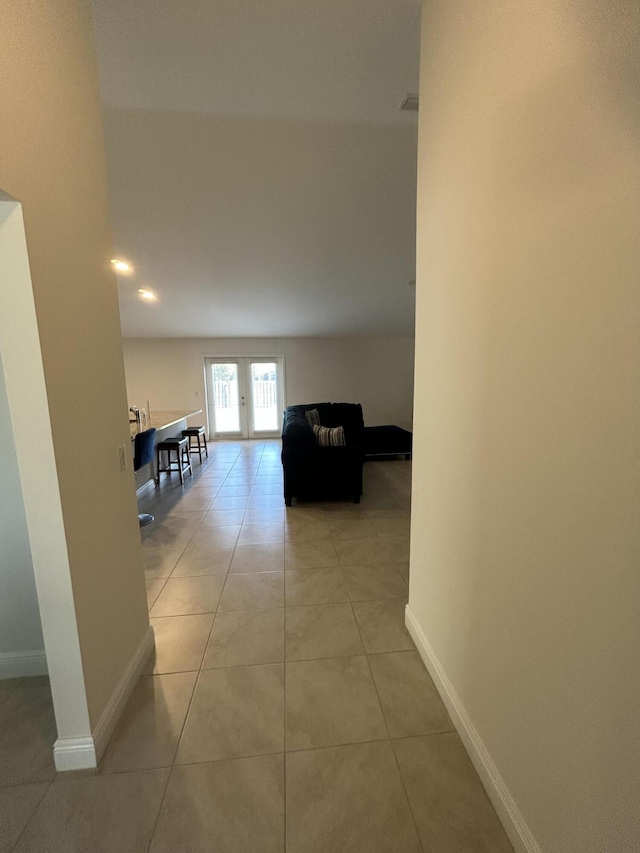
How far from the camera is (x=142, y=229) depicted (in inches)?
145

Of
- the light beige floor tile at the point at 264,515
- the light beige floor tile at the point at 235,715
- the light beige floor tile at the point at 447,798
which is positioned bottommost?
the light beige floor tile at the point at 447,798

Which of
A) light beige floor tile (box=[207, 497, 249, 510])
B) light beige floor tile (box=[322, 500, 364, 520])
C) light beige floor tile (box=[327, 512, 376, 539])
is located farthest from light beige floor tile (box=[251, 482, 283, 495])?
light beige floor tile (box=[327, 512, 376, 539])

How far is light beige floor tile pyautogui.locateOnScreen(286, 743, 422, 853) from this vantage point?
1.06 metres

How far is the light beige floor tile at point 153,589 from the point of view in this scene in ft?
7.32

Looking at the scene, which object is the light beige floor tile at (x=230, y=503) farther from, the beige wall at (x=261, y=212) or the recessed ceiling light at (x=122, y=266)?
the recessed ceiling light at (x=122, y=266)

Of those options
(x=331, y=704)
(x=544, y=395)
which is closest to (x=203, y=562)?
(x=331, y=704)

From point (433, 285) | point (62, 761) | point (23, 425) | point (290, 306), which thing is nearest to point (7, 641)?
point (62, 761)

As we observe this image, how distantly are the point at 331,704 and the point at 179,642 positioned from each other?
904 millimetres

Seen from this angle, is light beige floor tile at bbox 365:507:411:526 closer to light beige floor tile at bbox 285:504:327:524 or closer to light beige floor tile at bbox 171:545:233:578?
light beige floor tile at bbox 285:504:327:524

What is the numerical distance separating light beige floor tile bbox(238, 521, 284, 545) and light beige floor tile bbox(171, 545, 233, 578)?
22 centimetres

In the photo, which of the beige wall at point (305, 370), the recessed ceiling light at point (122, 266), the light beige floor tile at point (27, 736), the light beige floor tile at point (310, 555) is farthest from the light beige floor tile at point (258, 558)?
the beige wall at point (305, 370)

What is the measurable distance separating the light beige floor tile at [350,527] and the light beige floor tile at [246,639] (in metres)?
1.12

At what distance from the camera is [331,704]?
1.50 metres

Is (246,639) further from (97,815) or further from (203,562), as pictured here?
(203,562)
